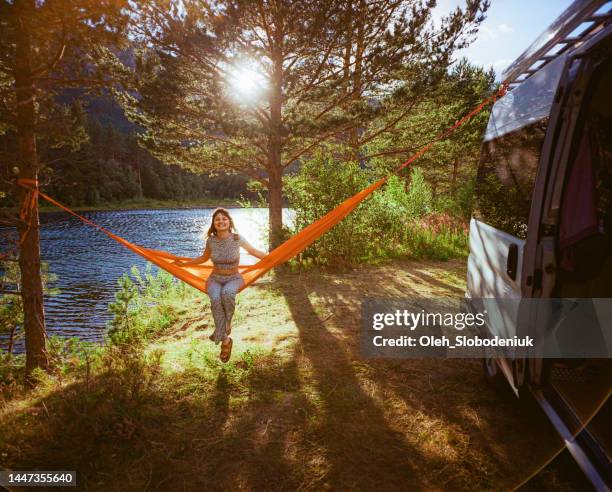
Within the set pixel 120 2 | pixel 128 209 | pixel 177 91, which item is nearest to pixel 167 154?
pixel 177 91

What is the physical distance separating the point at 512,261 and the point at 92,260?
19388 millimetres

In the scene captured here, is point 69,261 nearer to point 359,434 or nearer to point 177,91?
point 177,91

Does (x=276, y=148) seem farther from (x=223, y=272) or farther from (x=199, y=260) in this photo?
(x=223, y=272)

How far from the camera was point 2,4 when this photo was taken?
3.46 metres

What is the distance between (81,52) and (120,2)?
34.9 inches

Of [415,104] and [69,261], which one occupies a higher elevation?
[415,104]

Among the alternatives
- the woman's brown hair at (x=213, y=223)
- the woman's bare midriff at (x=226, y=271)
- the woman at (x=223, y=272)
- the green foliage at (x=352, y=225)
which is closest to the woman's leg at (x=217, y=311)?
the woman at (x=223, y=272)

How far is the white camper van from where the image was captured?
5.47ft

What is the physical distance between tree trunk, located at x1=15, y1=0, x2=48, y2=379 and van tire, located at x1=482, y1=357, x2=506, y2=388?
4966mm

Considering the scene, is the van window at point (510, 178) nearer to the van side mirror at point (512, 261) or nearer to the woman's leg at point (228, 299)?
the van side mirror at point (512, 261)

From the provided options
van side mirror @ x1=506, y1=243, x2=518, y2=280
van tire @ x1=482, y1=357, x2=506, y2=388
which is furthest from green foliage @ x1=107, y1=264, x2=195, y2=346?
van side mirror @ x1=506, y1=243, x2=518, y2=280

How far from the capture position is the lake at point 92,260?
349 inches

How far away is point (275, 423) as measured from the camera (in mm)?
2479

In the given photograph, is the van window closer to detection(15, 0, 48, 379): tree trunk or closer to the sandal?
the sandal
